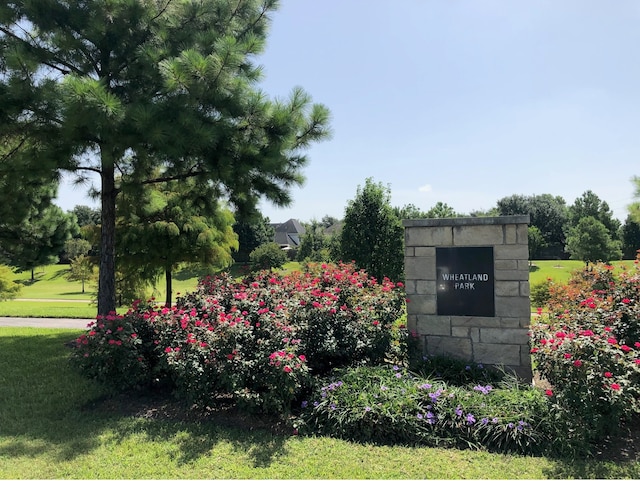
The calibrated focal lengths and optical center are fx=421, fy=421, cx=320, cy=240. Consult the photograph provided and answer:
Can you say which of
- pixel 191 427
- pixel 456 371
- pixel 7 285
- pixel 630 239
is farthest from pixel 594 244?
pixel 7 285

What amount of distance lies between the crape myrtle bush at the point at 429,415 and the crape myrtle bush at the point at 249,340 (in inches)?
15.9

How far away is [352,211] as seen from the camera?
10383 mm

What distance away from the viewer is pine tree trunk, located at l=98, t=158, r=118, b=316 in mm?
6969

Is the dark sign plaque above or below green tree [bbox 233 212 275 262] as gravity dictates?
below

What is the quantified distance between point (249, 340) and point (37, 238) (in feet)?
33.9

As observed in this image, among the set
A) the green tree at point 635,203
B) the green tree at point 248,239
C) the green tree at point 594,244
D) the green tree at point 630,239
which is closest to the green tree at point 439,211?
the green tree at point 635,203

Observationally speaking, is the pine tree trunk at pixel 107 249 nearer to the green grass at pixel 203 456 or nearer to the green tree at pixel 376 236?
the green grass at pixel 203 456

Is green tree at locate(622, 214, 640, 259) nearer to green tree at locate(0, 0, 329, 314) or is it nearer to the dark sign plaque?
the dark sign plaque

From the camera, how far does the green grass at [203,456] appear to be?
3.24m

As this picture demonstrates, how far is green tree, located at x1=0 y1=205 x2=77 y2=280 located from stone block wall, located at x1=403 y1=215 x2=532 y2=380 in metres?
10.2

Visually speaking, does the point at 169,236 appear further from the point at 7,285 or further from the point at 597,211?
the point at 597,211

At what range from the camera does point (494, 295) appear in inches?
207

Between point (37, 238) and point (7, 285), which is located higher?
point (37, 238)

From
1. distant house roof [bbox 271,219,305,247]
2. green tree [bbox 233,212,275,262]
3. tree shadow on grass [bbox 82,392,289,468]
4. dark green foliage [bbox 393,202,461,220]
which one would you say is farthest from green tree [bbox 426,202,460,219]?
distant house roof [bbox 271,219,305,247]
